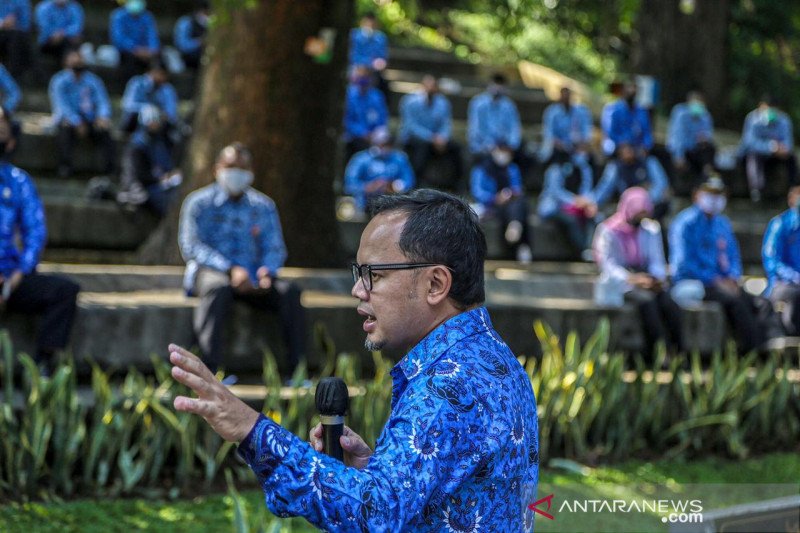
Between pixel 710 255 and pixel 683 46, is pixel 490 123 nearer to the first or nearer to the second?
pixel 710 255

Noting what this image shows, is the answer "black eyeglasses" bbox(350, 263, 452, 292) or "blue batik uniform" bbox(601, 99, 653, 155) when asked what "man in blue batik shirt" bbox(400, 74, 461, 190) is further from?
"black eyeglasses" bbox(350, 263, 452, 292)

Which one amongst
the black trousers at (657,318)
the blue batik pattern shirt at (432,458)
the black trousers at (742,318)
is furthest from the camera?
the black trousers at (742,318)

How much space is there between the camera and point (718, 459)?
7980mm

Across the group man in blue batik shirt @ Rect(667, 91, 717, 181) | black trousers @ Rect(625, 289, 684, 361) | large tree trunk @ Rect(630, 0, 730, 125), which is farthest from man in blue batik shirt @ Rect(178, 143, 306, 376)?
large tree trunk @ Rect(630, 0, 730, 125)

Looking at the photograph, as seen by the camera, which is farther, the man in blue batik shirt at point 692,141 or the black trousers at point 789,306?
the man in blue batik shirt at point 692,141

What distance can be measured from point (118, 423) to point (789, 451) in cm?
464

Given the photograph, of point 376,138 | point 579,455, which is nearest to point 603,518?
point 579,455

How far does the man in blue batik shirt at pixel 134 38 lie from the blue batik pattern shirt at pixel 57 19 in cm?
52

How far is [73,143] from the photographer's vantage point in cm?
1234

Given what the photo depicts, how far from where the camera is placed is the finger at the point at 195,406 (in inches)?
86.4

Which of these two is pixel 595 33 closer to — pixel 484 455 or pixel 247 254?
pixel 247 254

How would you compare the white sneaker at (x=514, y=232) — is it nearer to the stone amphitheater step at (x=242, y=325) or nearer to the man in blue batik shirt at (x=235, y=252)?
the stone amphitheater step at (x=242, y=325)

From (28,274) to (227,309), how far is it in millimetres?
→ 1219

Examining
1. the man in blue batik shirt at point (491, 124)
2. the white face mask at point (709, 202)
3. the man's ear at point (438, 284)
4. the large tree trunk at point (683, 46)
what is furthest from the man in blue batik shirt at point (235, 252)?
the large tree trunk at point (683, 46)
